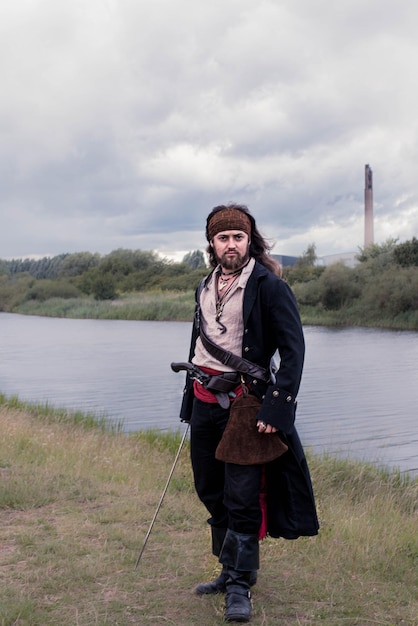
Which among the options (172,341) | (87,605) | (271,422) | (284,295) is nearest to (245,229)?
(284,295)

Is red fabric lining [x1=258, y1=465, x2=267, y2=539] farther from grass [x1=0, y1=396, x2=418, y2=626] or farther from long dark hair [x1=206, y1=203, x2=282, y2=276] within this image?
long dark hair [x1=206, y1=203, x2=282, y2=276]

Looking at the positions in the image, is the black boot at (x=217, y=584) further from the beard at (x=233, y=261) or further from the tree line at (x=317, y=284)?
the tree line at (x=317, y=284)

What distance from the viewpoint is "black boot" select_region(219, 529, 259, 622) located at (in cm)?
317

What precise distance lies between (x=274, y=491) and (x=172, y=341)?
31253 millimetres

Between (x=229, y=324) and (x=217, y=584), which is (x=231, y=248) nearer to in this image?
(x=229, y=324)

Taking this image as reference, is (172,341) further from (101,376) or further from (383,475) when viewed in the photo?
(383,475)

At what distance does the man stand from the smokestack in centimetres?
5087

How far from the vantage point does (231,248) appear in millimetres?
3270

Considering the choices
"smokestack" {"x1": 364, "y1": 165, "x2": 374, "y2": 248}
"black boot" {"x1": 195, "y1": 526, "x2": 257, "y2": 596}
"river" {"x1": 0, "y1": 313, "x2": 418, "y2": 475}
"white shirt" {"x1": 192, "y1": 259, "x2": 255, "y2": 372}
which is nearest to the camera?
"white shirt" {"x1": 192, "y1": 259, "x2": 255, "y2": 372}

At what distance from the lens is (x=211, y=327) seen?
332 centimetres

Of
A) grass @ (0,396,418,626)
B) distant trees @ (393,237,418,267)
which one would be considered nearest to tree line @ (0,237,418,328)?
distant trees @ (393,237,418,267)

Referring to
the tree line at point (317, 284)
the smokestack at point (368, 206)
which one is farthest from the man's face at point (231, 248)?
the smokestack at point (368, 206)

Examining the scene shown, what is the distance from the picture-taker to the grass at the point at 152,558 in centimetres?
330

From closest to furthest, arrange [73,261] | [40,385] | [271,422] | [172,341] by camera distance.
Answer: [271,422], [40,385], [172,341], [73,261]
